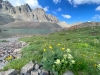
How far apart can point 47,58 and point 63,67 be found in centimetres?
106

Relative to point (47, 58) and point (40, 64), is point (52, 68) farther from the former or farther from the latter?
point (40, 64)

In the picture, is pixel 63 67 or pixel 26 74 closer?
pixel 63 67

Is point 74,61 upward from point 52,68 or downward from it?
upward

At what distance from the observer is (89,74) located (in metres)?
7.13

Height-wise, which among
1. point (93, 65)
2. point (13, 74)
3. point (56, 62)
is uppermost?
point (56, 62)

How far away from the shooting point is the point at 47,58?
7.35 meters

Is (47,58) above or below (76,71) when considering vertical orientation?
above

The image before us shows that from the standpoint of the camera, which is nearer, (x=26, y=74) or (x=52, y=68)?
(x=52, y=68)

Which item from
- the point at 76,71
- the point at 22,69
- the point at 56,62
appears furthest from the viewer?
the point at 22,69

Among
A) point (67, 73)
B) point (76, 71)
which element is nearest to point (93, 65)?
point (76, 71)

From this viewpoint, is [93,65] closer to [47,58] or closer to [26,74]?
[47,58]

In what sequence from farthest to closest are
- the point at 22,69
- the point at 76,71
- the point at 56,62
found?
the point at 22,69
the point at 76,71
the point at 56,62

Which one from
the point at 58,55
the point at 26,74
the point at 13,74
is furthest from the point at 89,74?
the point at 13,74

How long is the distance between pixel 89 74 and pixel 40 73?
8.10 feet
